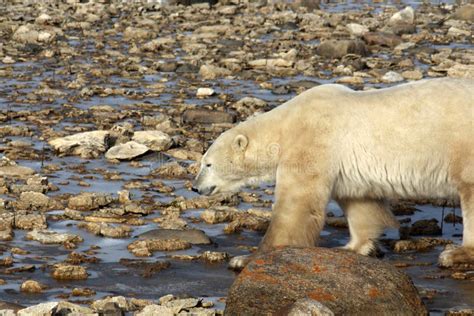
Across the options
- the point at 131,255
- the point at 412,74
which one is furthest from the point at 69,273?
the point at 412,74

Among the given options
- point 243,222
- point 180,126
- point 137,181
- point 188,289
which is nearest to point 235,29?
point 180,126

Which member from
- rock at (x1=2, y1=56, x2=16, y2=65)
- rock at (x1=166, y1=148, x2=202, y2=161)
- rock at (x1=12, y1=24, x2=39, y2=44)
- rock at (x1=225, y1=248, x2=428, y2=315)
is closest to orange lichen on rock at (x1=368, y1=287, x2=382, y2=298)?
rock at (x1=225, y1=248, x2=428, y2=315)

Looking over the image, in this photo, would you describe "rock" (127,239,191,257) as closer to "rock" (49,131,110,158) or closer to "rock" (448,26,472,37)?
"rock" (49,131,110,158)

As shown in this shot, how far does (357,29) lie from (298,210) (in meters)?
15.2

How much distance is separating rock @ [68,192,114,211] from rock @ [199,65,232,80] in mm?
7885

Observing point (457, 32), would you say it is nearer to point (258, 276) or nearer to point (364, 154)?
point (364, 154)

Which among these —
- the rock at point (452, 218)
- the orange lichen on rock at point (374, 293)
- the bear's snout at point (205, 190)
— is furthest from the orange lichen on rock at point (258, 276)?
the rock at point (452, 218)

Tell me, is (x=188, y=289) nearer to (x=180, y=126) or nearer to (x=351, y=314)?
(x=351, y=314)

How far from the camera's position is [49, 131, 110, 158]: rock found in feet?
39.2

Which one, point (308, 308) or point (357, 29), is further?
point (357, 29)

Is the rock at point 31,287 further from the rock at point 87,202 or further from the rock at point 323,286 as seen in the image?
the rock at point 87,202

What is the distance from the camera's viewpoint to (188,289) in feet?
24.2

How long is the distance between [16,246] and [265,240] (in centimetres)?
198

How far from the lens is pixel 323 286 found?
629 centimetres
